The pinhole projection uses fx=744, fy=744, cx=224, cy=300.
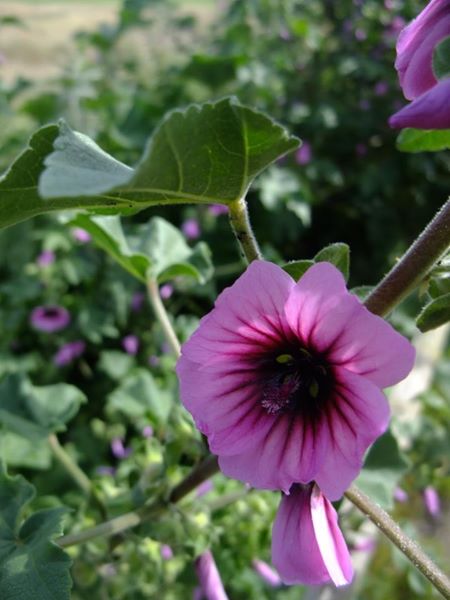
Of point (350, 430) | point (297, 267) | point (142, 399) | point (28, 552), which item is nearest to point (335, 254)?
point (297, 267)

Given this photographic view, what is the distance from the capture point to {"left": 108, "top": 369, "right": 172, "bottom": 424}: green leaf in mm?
1363

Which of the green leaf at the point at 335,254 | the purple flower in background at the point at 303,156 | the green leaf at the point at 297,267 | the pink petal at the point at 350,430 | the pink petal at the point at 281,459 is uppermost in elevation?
the green leaf at the point at 335,254

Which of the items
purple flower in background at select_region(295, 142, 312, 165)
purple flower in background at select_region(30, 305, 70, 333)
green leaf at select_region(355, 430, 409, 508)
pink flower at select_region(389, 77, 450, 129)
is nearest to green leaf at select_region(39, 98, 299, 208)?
pink flower at select_region(389, 77, 450, 129)

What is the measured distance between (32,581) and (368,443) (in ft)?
1.18

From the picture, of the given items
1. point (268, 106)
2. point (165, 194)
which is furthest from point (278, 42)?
point (165, 194)

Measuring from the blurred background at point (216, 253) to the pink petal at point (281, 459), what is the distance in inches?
10.1

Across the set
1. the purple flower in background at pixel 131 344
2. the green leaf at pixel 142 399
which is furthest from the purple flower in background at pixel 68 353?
the green leaf at pixel 142 399

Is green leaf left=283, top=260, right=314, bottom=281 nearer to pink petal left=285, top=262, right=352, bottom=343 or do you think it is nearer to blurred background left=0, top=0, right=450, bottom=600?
pink petal left=285, top=262, right=352, bottom=343

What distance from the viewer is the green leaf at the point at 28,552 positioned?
2.25 ft

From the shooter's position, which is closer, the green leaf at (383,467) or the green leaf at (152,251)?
the green leaf at (152,251)

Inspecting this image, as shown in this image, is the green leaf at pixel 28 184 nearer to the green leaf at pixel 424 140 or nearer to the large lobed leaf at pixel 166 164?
the large lobed leaf at pixel 166 164

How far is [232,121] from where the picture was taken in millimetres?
523

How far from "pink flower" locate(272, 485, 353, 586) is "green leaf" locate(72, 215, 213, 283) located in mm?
448

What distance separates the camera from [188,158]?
524 millimetres
